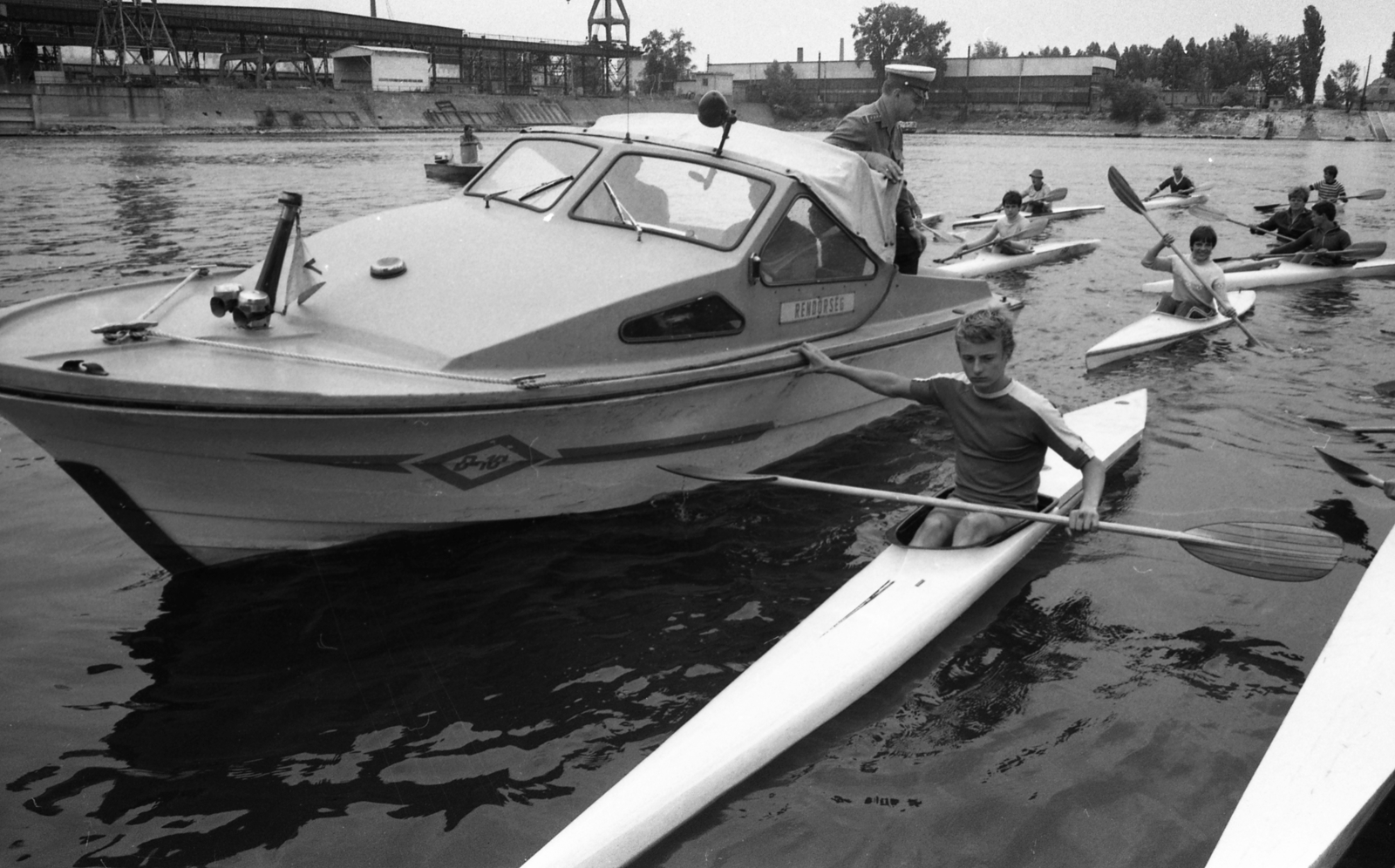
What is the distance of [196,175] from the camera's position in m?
29.5

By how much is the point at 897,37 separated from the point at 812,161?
5017 inches

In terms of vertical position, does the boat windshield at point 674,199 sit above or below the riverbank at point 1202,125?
below

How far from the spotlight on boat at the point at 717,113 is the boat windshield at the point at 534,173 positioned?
0.86 m

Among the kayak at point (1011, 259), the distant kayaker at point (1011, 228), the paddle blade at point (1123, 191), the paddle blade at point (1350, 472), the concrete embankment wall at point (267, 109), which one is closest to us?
the paddle blade at point (1350, 472)

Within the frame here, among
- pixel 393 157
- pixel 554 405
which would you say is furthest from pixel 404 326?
pixel 393 157

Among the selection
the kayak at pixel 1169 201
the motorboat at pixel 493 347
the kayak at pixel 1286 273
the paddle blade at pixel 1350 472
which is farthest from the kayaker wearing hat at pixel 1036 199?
the paddle blade at pixel 1350 472

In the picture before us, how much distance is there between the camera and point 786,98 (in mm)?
103938

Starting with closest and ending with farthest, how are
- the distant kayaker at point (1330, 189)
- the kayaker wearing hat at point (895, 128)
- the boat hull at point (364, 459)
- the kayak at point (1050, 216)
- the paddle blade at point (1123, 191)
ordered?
the boat hull at point (364, 459) → the kayaker wearing hat at point (895, 128) → the paddle blade at point (1123, 191) → the distant kayaker at point (1330, 189) → the kayak at point (1050, 216)

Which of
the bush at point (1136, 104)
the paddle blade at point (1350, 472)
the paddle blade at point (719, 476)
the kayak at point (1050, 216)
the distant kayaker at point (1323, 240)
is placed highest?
the bush at point (1136, 104)

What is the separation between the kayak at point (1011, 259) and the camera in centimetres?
1580

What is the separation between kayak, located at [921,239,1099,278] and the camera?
51.9 feet

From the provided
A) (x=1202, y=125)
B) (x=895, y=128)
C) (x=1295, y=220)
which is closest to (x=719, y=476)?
(x=895, y=128)

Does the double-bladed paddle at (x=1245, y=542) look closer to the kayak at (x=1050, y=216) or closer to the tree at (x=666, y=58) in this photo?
the kayak at (x=1050, y=216)

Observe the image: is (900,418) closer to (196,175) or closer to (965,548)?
(965,548)
